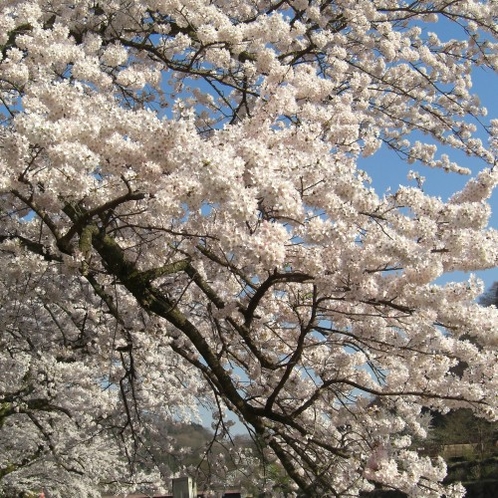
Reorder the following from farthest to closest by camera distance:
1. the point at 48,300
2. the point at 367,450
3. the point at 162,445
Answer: the point at 162,445 < the point at 48,300 < the point at 367,450

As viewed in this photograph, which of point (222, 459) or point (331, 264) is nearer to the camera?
point (331, 264)

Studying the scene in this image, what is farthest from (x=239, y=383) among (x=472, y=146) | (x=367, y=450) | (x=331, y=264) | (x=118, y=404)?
(x=118, y=404)

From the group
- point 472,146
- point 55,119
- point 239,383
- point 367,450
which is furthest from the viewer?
point 472,146

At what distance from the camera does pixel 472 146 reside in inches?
370

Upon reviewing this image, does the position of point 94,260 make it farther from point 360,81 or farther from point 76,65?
point 360,81

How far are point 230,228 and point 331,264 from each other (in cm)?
71

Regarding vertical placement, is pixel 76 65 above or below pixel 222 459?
above

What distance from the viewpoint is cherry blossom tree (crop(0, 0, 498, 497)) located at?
374cm

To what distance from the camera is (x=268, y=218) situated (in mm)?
3869

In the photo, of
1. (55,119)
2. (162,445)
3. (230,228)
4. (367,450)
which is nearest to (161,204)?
(230,228)

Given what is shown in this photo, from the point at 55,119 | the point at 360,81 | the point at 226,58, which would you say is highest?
the point at 360,81

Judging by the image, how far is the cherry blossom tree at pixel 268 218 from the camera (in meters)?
3.74

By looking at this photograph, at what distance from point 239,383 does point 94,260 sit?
215 cm

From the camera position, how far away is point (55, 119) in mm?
3895
